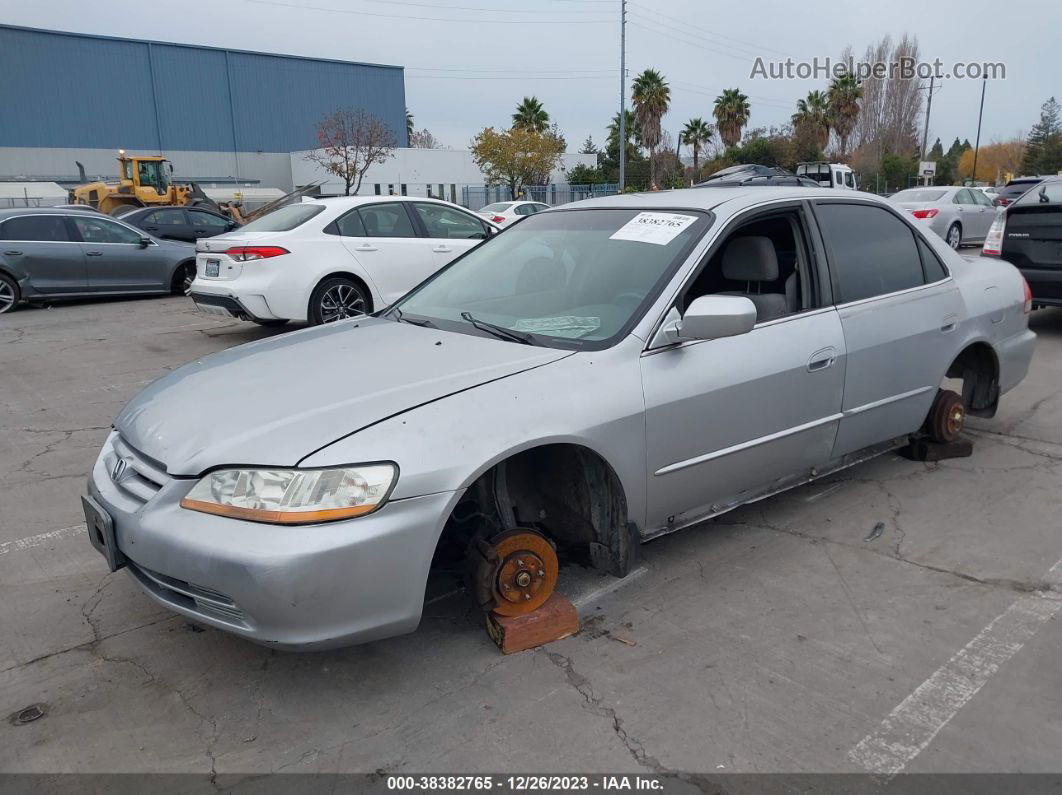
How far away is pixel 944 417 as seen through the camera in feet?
15.6

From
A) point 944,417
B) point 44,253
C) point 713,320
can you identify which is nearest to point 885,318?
point 944,417

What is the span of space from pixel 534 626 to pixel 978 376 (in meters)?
3.56

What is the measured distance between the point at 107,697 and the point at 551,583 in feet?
5.27

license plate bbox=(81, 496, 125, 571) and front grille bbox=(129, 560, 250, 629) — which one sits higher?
license plate bbox=(81, 496, 125, 571)

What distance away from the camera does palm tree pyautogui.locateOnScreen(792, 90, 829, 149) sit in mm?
48531

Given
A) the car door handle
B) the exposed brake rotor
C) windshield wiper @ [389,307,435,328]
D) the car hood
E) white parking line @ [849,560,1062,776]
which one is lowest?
white parking line @ [849,560,1062,776]

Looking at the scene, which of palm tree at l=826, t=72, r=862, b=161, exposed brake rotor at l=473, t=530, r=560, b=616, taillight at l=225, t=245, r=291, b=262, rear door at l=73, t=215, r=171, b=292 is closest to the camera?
exposed brake rotor at l=473, t=530, r=560, b=616

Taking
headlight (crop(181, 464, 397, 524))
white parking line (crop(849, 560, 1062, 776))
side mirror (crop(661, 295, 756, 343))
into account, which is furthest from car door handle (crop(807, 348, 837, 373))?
headlight (crop(181, 464, 397, 524))

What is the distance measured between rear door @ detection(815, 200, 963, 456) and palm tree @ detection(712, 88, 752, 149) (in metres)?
48.3

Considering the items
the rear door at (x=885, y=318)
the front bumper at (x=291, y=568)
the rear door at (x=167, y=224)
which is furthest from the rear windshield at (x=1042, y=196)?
the rear door at (x=167, y=224)

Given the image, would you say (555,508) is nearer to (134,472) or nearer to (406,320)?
(406,320)

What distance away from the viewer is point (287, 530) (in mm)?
2404

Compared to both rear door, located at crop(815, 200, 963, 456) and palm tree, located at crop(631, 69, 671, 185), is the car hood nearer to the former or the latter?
rear door, located at crop(815, 200, 963, 456)

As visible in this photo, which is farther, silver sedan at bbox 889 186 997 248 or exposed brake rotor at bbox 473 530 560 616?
silver sedan at bbox 889 186 997 248
